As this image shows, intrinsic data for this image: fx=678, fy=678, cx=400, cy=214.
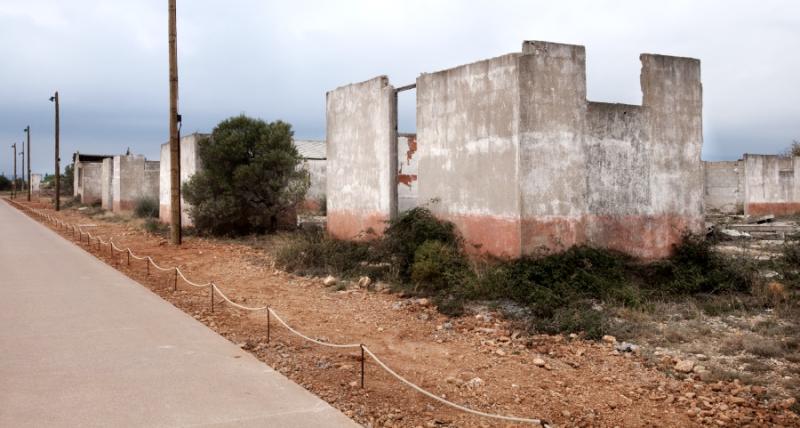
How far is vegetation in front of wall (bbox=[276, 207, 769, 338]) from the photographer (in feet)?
35.7

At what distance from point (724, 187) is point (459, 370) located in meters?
32.4

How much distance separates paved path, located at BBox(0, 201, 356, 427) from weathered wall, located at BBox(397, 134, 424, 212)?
8211 millimetres

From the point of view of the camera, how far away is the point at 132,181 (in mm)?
40906

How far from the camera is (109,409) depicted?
6117mm

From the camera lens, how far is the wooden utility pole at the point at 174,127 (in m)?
21.0

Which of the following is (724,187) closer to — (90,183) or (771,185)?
(771,185)

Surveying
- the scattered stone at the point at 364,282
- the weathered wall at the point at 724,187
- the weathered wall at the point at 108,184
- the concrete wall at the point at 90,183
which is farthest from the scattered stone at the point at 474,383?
the concrete wall at the point at 90,183

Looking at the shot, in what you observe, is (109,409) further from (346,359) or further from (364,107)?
(364,107)

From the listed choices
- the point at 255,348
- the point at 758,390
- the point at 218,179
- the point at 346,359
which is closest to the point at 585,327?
the point at 758,390

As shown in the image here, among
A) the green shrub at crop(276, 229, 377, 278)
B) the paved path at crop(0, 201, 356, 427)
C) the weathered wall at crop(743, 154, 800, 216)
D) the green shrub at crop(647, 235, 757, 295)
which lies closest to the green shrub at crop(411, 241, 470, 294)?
the green shrub at crop(276, 229, 377, 278)

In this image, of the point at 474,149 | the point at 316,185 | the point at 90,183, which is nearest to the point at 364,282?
the point at 474,149

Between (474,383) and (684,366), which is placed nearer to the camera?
Answer: (474,383)

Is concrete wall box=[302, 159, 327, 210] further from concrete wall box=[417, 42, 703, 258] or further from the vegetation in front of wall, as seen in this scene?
concrete wall box=[417, 42, 703, 258]

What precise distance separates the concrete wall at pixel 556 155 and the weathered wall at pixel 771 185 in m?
21.7
